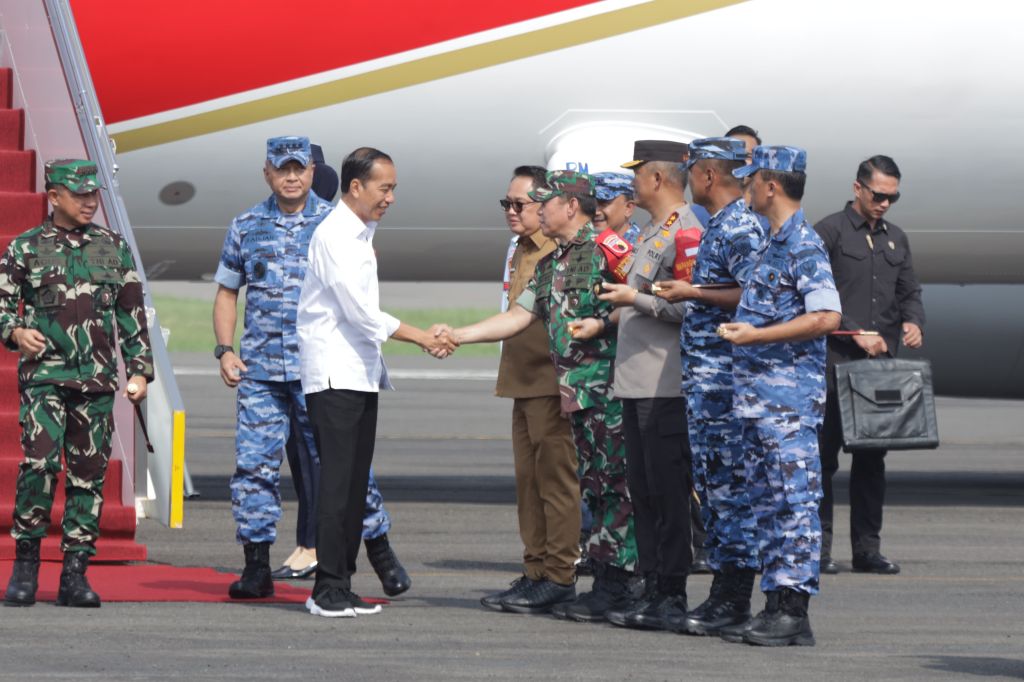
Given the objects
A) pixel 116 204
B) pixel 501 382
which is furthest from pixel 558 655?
pixel 116 204

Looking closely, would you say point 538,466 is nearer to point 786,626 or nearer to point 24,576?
A: point 786,626

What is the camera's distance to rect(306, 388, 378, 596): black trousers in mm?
7801

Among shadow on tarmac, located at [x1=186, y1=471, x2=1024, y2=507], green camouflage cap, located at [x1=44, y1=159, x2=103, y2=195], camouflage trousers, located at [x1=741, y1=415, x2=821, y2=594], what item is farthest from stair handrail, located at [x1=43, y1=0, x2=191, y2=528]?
camouflage trousers, located at [x1=741, y1=415, x2=821, y2=594]

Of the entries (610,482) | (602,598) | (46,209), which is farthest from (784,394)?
(46,209)

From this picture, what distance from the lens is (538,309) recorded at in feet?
26.9

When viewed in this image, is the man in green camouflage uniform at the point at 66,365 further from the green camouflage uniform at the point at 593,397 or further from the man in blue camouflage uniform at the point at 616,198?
the man in blue camouflage uniform at the point at 616,198

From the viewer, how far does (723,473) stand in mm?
7496

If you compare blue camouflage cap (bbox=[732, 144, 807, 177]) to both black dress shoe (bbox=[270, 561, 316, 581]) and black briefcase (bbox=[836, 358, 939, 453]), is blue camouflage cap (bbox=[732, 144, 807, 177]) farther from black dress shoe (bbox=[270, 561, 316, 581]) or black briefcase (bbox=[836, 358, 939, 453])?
black dress shoe (bbox=[270, 561, 316, 581])

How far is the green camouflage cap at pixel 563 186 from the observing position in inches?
316

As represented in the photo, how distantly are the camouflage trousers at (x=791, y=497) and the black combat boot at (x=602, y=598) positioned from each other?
858 mm

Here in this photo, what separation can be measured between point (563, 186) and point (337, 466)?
1.53 m

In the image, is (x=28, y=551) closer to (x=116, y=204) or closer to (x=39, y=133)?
(x=116, y=204)

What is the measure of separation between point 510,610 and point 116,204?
3.25 m

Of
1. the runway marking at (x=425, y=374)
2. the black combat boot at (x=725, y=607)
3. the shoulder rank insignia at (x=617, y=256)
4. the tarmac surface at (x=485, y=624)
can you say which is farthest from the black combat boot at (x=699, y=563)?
the runway marking at (x=425, y=374)
